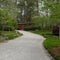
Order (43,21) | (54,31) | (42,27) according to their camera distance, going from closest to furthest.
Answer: (54,31) → (43,21) → (42,27)

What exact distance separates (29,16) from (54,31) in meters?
38.8

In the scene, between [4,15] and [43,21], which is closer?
[4,15]

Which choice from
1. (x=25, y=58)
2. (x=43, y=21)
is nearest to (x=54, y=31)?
(x=43, y=21)

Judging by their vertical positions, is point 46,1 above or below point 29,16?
above

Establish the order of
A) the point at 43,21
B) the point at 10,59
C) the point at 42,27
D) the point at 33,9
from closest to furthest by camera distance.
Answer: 1. the point at 10,59
2. the point at 43,21
3. the point at 42,27
4. the point at 33,9

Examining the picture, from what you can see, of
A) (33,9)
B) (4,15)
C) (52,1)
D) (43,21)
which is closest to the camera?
(52,1)

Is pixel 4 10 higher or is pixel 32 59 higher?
pixel 4 10

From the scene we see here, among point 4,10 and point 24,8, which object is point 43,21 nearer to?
point 4,10

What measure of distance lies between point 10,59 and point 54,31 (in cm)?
3054

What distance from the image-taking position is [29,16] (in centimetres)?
8200

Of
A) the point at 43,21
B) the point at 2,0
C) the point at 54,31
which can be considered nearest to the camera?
the point at 2,0

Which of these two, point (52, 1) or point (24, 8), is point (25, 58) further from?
point (24, 8)

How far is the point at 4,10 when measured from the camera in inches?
1224

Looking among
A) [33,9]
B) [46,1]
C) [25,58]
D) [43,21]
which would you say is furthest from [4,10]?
[33,9]
